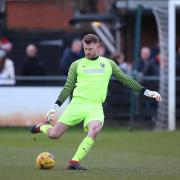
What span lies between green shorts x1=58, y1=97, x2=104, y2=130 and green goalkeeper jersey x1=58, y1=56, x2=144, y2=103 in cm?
7

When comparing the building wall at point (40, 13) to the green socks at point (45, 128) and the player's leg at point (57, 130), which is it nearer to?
the green socks at point (45, 128)

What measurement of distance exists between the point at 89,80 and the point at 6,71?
9426 mm

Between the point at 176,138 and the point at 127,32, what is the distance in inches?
369

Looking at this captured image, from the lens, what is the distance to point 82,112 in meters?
12.9

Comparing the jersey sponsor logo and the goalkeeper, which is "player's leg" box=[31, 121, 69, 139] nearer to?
the goalkeeper

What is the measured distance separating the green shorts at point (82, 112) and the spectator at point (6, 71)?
9.01m

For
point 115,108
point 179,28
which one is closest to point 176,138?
point 115,108

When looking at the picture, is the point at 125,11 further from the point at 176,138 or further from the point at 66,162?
the point at 66,162

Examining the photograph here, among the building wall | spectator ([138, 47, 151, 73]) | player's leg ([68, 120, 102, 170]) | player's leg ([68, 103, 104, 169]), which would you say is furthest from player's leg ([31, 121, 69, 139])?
the building wall

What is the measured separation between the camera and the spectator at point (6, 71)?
21906 millimetres

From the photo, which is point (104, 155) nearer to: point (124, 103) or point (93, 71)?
point (93, 71)

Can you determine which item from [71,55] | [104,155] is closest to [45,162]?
[104,155]

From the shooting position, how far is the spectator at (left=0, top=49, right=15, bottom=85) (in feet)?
71.9

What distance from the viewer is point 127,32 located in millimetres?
27969
